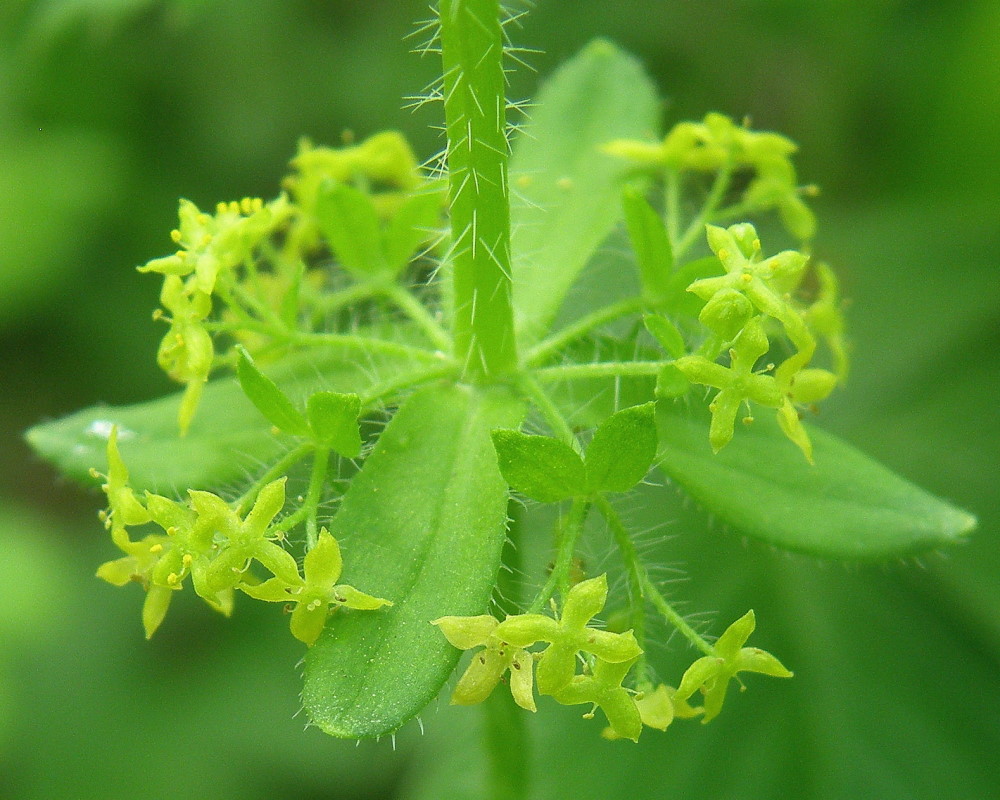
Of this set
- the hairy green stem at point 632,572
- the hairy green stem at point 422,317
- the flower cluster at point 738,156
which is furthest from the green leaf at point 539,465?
the flower cluster at point 738,156

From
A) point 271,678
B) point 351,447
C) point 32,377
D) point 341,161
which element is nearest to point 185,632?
point 271,678

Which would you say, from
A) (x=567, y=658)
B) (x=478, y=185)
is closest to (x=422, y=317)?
(x=478, y=185)

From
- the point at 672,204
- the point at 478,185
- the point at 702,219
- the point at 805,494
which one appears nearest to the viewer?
the point at 478,185

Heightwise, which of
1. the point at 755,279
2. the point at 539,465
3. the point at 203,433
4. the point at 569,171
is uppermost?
the point at 755,279

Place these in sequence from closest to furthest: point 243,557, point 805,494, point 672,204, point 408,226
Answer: point 243,557
point 805,494
point 408,226
point 672,204

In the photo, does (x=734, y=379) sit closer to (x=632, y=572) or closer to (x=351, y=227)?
(x=632, y=572)

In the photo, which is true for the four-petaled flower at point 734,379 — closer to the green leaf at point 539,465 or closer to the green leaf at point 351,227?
the green leaf at point 539,465

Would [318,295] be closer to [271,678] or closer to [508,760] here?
[508,760]

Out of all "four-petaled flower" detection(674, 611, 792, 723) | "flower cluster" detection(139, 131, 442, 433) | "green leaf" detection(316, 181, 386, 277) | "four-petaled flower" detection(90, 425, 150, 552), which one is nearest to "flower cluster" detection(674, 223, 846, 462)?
"four-petaled flower" detection(674, 611, 792, 723)
